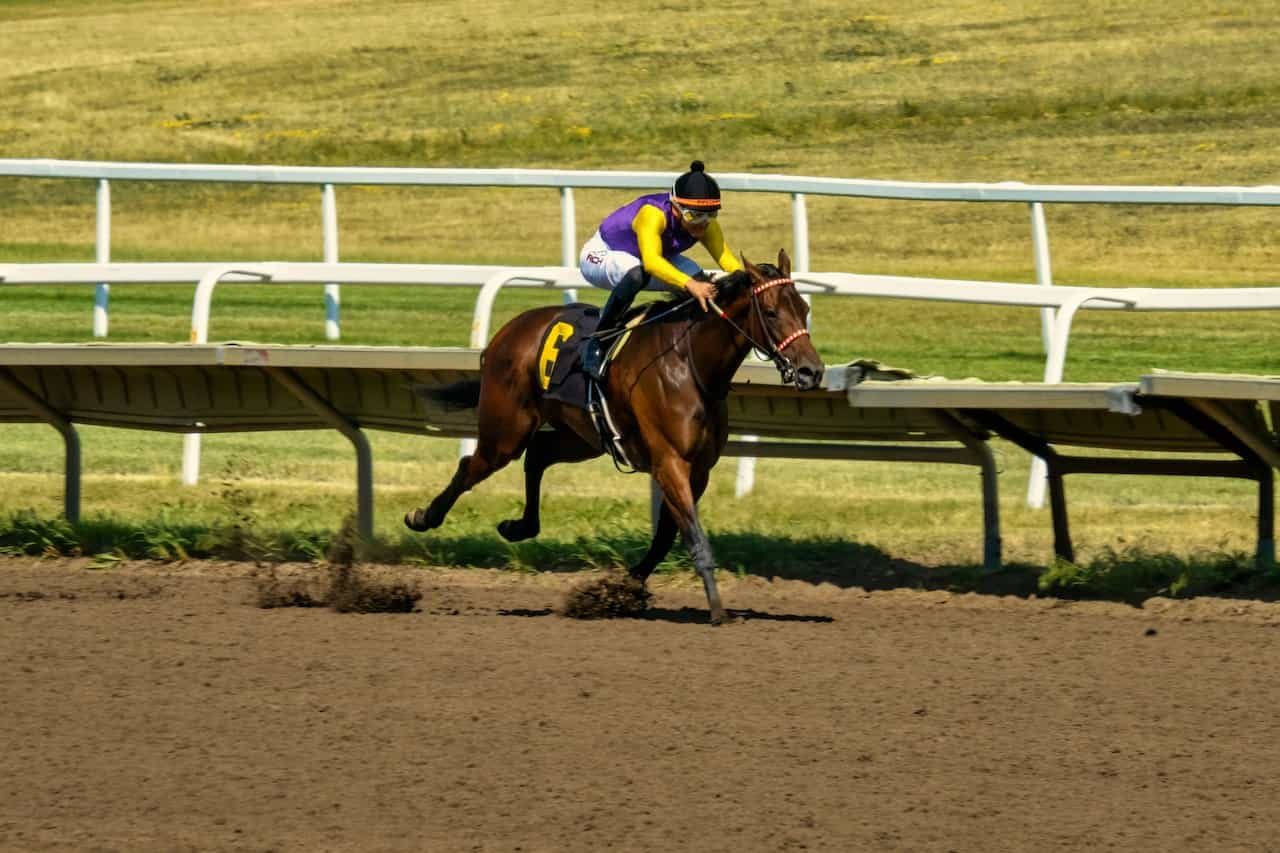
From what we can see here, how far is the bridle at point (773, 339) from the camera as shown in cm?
741

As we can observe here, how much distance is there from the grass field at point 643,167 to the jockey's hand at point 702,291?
1346 millimetres

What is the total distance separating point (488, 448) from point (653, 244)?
A: 108 cm

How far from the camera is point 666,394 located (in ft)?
25.4

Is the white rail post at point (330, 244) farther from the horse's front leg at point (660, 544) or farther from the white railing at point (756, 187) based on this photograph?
the horse's front leg at point (660, 544)

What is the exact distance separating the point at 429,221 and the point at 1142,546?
47.7 ft

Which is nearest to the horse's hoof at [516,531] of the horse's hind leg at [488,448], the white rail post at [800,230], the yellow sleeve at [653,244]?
the horse's hind leg at [488,448]

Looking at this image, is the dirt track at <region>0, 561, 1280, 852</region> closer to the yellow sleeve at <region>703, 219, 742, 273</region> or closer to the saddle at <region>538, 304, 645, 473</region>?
the saddle at <region>538, 304, 645, 473</region>

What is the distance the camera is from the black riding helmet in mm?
7723

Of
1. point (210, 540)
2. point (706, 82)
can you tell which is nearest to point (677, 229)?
point (210, 540)

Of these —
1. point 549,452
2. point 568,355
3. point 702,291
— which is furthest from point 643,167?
point 702,291

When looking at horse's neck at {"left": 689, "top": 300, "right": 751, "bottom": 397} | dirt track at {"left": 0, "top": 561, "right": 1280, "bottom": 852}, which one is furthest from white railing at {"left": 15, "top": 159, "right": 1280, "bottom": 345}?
dirt track at {"left": 0, "top": 561, "right": 1280, "bottom": 852}

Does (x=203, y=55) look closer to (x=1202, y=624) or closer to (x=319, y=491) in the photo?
(x=319, y=491)

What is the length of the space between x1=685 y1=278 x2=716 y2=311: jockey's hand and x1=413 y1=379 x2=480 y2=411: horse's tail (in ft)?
4.06

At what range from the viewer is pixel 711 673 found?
6633 millimetres
